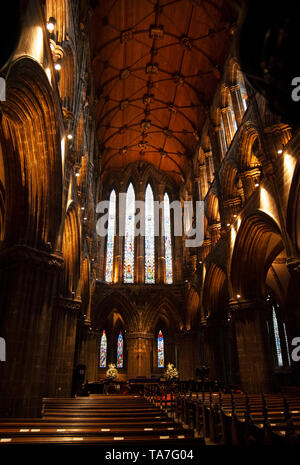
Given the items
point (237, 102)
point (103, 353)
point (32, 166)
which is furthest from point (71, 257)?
point (103, 353)

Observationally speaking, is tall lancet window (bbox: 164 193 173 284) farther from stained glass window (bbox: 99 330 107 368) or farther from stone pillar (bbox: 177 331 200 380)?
stained glass window (bbox: 99 330 107 368)

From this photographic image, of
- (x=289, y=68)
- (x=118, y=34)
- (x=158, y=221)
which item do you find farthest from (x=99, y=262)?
(x=289, y=68)

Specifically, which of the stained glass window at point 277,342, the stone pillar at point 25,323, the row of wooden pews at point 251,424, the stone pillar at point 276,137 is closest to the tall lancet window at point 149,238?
the stained glass window at point 277,342

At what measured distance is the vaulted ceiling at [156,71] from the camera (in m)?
16.4

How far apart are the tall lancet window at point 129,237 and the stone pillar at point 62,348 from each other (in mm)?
11321

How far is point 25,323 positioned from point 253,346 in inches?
362

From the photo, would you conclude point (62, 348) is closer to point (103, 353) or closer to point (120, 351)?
point (103, 353)

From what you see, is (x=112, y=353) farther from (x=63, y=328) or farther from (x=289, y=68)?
(x=289, y=68)

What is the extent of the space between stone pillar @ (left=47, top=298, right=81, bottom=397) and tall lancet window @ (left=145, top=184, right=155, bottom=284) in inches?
462

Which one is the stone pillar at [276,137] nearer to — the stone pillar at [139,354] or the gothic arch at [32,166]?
the gothic arch at [32,166]

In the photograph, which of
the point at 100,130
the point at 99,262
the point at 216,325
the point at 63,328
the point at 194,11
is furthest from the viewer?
the point at 99,262

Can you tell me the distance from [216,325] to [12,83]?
624 inches

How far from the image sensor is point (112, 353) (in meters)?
27.4

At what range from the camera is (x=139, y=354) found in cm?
2245
